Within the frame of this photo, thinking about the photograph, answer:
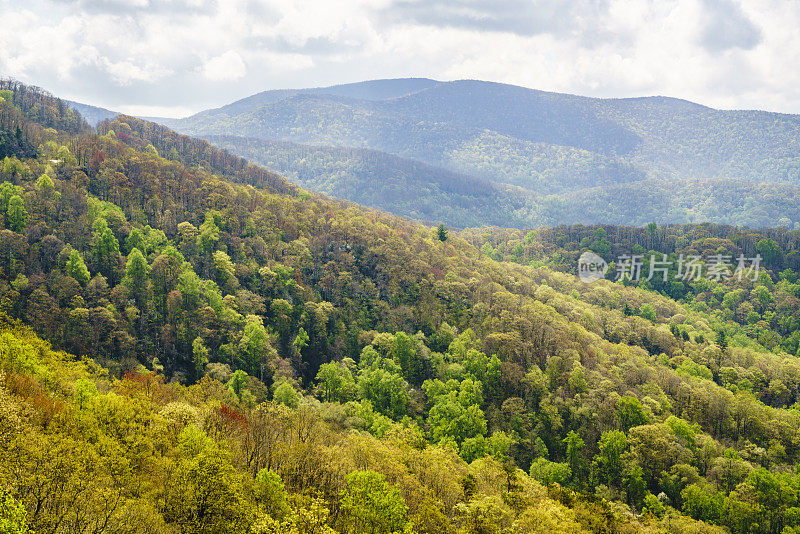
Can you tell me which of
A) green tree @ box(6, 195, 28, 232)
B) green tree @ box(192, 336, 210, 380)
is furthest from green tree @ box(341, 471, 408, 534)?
green tree @ box(6, 195, 28, 232)

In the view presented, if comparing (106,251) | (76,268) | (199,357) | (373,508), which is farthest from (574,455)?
(106,251)

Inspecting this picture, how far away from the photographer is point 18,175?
11844 cm

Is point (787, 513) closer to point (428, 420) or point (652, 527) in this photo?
point (652, 527)

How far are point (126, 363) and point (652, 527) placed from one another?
8475 cm

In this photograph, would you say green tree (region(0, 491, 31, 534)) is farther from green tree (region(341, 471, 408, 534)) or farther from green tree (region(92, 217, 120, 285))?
green tree (region(92, 217, 120, 285))

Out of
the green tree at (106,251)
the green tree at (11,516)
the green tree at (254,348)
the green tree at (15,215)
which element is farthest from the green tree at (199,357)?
the green tree at (11,516)

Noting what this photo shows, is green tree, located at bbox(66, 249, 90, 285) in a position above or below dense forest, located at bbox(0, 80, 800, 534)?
above

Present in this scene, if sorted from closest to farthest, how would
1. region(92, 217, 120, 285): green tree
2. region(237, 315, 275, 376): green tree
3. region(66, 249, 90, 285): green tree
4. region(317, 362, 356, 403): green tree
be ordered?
region(66, 249, 90, 285): green tree
region(317, 362, 356, 403): green tree
region(237, 315, 275, 376): green tree
region(92, 217, 120, 285): green tree

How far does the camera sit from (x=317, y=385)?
110 m

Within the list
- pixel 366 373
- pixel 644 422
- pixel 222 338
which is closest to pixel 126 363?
pixel 222 338

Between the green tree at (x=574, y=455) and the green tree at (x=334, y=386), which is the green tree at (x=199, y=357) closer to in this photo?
the green tree at (x=334, y=386)

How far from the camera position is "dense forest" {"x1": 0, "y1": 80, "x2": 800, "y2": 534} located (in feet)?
147

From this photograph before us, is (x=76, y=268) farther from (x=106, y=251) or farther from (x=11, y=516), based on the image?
(x=11, y=516)

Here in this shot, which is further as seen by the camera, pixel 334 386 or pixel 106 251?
pixel 106 251
